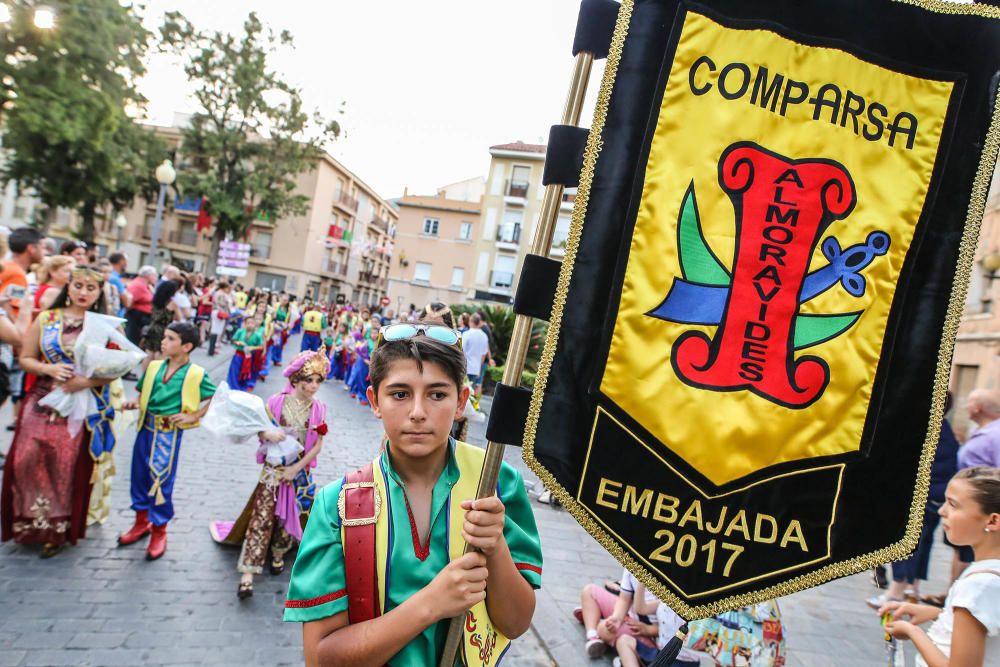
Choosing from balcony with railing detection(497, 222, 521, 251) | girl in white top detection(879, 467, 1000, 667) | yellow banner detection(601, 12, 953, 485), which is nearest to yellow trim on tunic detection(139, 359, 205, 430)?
yellow banner detection(601, 12, 953, 485)

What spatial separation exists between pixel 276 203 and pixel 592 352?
3732 centimetres

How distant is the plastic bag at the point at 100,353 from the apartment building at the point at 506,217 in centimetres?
3457

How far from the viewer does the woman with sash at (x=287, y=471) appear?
445 centimetres

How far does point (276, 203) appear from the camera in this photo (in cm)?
3525

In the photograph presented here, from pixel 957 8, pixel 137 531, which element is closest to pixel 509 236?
pixel 137 531

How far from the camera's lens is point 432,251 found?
45.2 meters

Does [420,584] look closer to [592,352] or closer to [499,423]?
[499,423]

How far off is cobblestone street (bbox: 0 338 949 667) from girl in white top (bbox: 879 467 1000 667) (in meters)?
2.22

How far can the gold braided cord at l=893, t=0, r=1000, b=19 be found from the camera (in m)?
1.46

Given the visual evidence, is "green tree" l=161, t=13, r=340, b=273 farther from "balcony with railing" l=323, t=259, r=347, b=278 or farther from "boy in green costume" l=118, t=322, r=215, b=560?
"boy in green costume" l=118, t=322, r=215, b=560

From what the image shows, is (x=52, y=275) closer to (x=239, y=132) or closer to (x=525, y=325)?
(x=525, y=325)

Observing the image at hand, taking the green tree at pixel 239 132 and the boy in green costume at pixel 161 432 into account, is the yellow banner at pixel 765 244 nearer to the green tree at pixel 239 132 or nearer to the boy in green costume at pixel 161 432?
the boy in green costume at pixel 161 432

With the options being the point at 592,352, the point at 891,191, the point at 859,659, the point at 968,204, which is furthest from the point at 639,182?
the point at 859,659

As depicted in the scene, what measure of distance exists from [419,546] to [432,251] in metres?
44.5
